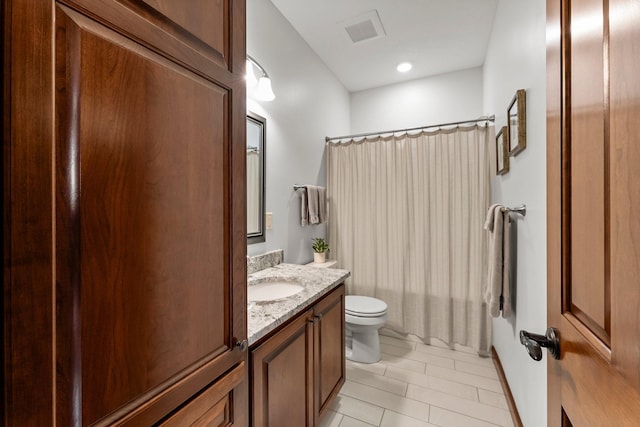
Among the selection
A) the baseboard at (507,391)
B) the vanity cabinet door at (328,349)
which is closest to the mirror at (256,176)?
the vanity cabinet door at (328,349)

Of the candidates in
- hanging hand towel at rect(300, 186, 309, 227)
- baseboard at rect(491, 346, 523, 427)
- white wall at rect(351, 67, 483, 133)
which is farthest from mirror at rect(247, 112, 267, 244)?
baseboard at rect(491, 346, 523, 427)

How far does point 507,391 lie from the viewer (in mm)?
1778

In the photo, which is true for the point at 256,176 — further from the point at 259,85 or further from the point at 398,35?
the point at 398,35

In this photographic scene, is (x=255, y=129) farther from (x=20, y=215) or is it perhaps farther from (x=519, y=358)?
(x=519, y=358)

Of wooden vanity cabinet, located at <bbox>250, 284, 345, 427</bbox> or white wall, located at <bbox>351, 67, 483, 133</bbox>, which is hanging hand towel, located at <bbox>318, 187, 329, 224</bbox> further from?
white wall, located at <bbox>351, 67, 483, 133</bbox>

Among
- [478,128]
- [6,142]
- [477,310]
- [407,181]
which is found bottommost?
[477,310]

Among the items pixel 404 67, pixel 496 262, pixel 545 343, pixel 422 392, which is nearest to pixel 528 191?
pixel 496 262

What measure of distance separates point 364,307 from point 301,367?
1064 millimetres

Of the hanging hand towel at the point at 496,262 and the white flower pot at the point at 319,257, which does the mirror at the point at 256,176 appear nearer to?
the white flower pot at the point at 319,257

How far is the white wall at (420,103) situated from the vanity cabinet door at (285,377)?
2589mm

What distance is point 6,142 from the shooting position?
0.37 metres

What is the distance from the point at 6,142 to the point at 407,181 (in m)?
2.55

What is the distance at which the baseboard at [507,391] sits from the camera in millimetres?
1555

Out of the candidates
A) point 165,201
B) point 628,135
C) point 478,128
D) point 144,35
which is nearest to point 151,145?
point 165,201
